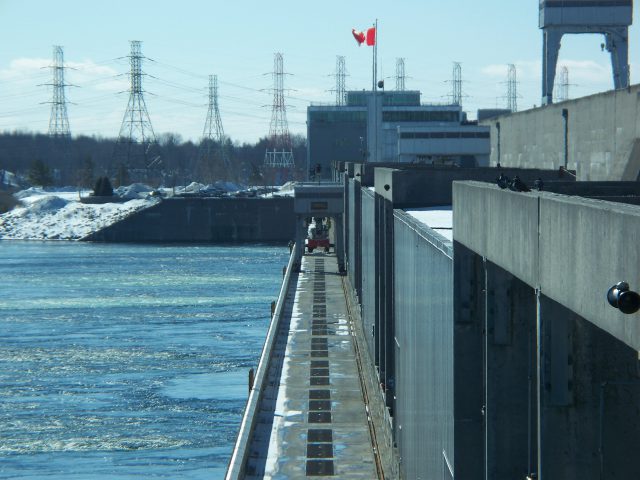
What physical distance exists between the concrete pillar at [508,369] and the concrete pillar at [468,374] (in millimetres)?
844

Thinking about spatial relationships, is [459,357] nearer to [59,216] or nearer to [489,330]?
[489,330]

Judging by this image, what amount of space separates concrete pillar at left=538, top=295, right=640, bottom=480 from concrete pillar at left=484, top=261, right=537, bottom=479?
1541 mm

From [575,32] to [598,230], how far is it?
36401 mm

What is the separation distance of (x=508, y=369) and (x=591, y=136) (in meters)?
15.6

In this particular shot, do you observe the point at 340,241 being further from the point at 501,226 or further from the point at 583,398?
the point at 583,398

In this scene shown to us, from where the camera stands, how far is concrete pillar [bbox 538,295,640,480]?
5887 mm

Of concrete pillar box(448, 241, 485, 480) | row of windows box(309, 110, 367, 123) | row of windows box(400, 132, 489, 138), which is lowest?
concrete pillar box(448, 241, 485, 480)

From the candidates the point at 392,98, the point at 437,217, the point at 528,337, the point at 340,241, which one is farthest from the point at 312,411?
the point at 392,98

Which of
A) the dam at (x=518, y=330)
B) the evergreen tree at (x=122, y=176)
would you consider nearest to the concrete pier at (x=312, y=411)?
the dam at (x=518, y=330)

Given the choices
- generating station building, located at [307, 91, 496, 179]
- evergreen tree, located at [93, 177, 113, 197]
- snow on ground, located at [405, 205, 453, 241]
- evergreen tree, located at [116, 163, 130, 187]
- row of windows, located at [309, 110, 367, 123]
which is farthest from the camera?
evergreen tree, located at [116, 163, 130, 187]

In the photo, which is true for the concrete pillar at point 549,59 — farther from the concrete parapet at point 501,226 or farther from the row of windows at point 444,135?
the concrete parapet at point 501,226

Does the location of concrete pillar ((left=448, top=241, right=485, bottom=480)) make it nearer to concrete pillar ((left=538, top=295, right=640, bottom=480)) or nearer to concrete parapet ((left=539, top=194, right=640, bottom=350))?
concrete pillar ((left=538, top=295, right=640, bottom=480))

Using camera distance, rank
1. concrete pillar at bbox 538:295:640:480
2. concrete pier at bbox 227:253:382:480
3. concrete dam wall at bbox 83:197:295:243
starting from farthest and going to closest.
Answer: concrete dam wall at bbox 83:197:295:243 → concrete pier at bbox 227:253:382:480 → concrete pillar at bbox 538:295:640:480

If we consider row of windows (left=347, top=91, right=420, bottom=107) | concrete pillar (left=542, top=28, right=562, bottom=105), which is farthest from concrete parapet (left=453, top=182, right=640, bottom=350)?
row of windows (left=347, top=91, right=420, bottom=107)
